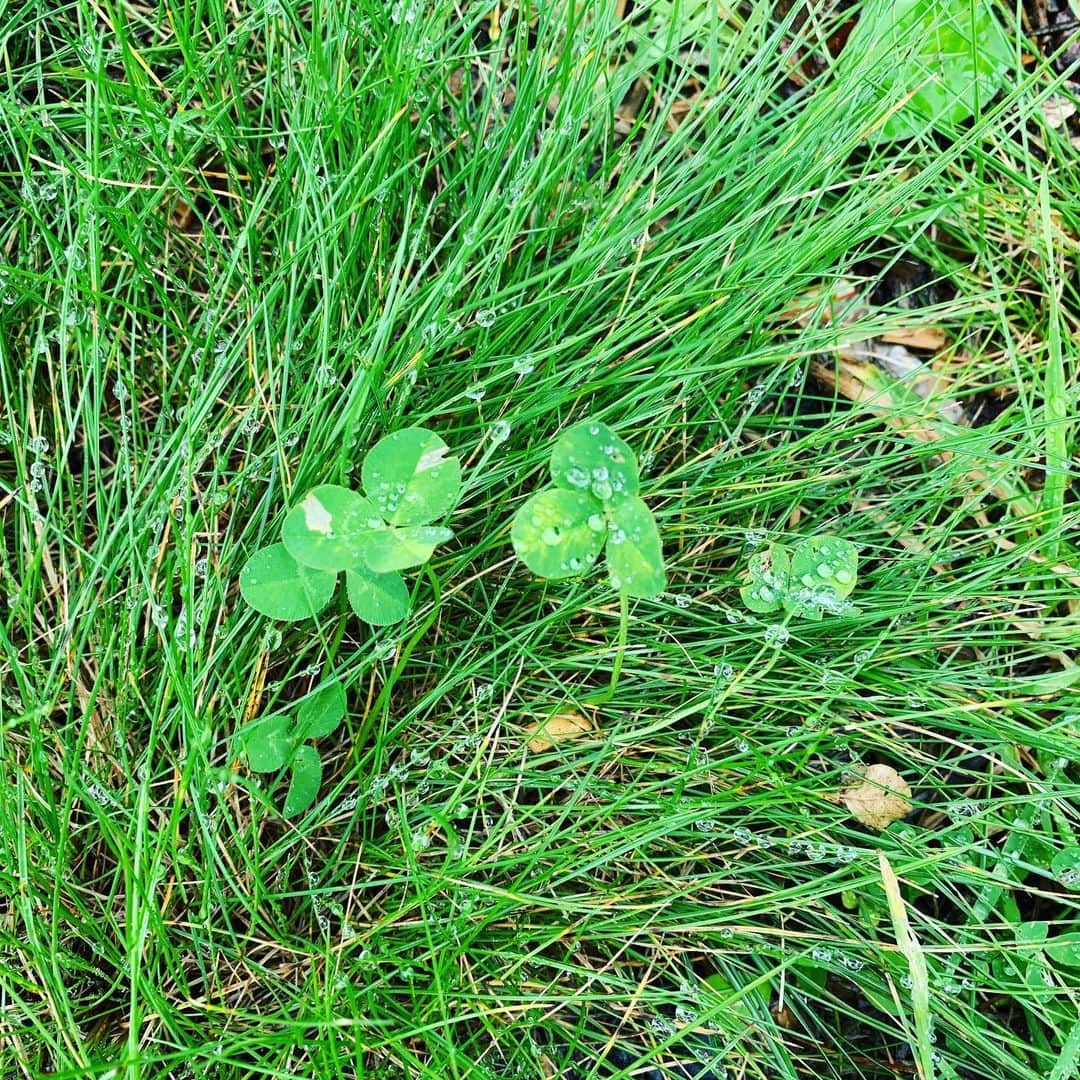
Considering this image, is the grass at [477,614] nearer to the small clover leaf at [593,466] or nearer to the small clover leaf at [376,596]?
the small clover leaf at [376,596]

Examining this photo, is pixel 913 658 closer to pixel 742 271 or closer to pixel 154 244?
pixel 742 271

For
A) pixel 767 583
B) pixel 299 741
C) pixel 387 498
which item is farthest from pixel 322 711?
pixel 767 583

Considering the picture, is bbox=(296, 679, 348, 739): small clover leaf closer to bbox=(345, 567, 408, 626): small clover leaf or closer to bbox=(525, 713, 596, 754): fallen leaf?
bbox=(345, 567, 408, 626): small clover leaf

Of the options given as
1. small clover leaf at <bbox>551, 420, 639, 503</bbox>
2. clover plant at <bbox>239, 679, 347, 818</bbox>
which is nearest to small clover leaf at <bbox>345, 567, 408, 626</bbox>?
clover plant at <bbox>239, 679, 347, 818</bbox>

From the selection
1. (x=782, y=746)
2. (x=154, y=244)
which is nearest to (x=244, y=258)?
(x=154, y=244)

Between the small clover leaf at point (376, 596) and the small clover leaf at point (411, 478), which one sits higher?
the small clover leaf at point (411, 478)

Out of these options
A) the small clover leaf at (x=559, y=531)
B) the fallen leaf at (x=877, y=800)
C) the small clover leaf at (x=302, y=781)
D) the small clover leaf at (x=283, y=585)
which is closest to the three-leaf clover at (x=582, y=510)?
the small clover leaf at (x=559, y=531)

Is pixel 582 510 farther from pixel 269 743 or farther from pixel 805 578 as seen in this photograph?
pixel 269 743
